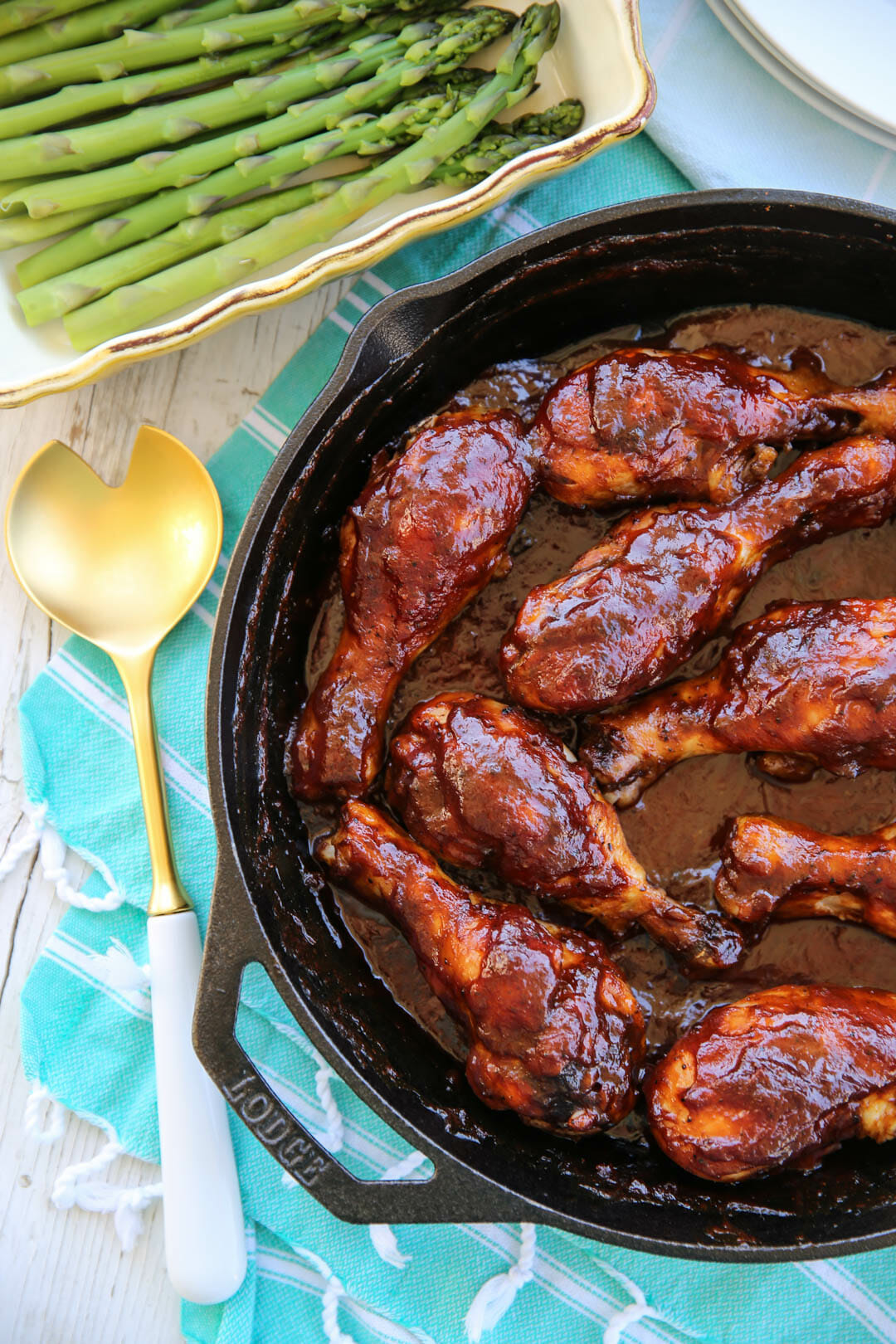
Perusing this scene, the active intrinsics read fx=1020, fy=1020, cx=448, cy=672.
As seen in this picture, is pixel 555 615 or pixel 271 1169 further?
pixel 271 1169

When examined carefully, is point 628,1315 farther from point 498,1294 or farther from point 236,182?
point 236,182

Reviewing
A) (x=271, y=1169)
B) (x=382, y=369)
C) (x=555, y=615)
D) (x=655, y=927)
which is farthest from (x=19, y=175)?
(x=271, y=1169)

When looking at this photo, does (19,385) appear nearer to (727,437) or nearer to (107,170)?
(107,170)

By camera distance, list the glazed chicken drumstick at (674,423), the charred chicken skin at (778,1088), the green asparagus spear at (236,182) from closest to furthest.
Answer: the charred chicken skin at (778,1088), the glazed chicken drumstick at (674,423), the green asparagus spear at (236,182)

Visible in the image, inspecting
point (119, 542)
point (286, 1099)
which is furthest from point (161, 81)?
point (286, 1099)

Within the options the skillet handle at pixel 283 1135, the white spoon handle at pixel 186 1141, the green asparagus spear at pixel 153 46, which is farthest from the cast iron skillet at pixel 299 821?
the green asparagus spear at pixel 153 46

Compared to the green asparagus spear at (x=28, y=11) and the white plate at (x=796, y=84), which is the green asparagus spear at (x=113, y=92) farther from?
the white plate at (x=796, y=84)
